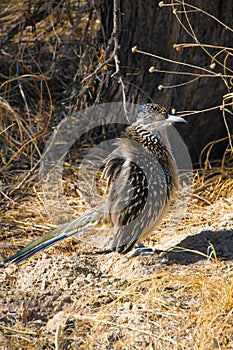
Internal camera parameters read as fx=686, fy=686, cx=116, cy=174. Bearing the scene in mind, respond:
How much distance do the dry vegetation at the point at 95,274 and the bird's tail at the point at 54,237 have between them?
8cm

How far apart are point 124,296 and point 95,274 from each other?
0.44m

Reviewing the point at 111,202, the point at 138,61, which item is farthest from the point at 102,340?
the point at 138,61

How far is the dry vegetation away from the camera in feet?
11.8

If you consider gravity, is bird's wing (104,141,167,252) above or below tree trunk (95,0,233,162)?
below

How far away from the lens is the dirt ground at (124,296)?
3.56 m

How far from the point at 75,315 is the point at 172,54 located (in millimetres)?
2415

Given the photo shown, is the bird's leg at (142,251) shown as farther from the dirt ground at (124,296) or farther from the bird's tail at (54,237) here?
the bird's tail at (54,237)

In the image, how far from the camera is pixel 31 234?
4996 mm

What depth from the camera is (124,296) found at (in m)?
3.89

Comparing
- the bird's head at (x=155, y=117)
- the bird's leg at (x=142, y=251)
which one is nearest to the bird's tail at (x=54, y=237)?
the bird's leg at (x=142, y=251)

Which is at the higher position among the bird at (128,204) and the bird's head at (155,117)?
the bird's head at (155,117)

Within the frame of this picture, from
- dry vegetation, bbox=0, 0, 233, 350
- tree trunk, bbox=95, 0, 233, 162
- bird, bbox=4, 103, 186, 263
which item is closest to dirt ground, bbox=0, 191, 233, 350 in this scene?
dry vegetation, bbox=0, 0, 233, 350

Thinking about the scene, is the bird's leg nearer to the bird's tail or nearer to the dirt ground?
the dirt ground

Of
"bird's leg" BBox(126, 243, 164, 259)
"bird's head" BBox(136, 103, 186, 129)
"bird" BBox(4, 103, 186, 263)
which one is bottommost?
"bird's leg" BBox(126, 243, 164, 259)
